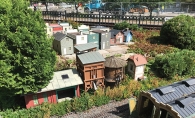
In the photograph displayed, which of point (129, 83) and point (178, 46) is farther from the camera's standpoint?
point (178, 46)

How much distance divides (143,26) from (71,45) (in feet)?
69.9

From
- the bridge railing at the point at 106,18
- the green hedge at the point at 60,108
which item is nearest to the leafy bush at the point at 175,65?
the green hedge at the point at 60,108

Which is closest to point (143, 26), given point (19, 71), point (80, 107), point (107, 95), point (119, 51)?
point (119, 51)

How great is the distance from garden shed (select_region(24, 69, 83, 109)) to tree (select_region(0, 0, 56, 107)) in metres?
1.31

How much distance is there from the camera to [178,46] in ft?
102

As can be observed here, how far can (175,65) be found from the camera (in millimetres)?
20266

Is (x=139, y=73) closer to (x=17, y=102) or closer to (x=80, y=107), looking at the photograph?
(x=80, y=107)

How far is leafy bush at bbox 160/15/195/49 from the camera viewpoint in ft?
95.8

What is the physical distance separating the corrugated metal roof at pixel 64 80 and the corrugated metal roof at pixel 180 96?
7.14 m

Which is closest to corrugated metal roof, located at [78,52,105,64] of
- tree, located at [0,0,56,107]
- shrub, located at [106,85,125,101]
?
shrub, located at [106,85,125,101]

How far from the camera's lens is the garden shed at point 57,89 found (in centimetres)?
1540

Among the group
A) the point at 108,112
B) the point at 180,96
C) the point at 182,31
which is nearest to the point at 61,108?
the point at 108,112

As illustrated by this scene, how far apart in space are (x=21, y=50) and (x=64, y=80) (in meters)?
5.11

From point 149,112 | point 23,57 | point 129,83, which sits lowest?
point 149,112
